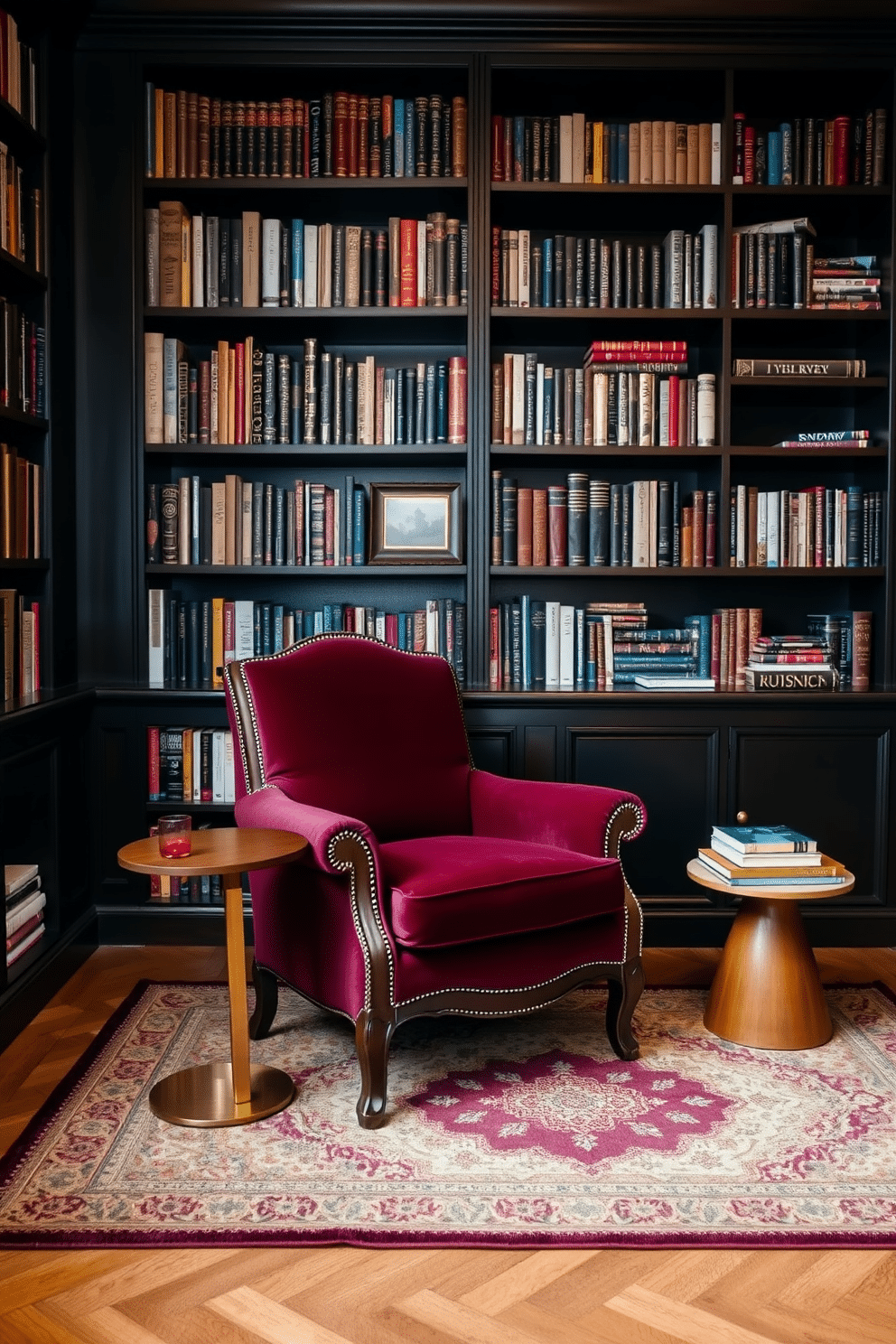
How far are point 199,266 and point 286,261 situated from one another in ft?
0.91

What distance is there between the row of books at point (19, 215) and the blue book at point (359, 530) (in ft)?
3.76

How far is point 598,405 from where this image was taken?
370 centimetres

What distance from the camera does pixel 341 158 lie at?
3.62 metres

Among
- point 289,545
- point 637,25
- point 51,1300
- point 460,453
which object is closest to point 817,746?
point 460,453

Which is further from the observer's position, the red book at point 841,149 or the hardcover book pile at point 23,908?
the red book at point 841,149

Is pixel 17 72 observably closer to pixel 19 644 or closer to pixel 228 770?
pixel 19 644

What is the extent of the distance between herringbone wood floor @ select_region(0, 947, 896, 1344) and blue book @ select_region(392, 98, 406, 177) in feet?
9.99

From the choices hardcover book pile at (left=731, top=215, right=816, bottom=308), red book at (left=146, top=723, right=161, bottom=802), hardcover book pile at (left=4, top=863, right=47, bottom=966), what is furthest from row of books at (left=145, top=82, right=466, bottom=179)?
hardcover book pile at (left=4, top=863, right=47, bottom=966)

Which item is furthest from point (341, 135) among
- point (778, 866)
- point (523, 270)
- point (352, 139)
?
point (778, 866)

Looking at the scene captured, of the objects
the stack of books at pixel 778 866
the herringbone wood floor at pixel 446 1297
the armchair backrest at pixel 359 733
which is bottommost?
the herringbone wood floor at pixel 446 1297

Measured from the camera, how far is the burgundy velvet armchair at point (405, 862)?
2436 mm

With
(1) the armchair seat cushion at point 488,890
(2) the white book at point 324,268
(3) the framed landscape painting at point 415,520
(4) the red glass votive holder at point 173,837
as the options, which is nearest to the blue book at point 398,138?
(2) the white book at point 324,268

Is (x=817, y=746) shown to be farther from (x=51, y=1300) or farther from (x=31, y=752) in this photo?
(x=51, y=1300)

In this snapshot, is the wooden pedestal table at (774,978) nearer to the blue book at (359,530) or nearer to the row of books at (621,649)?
the row of books at (621,649)
